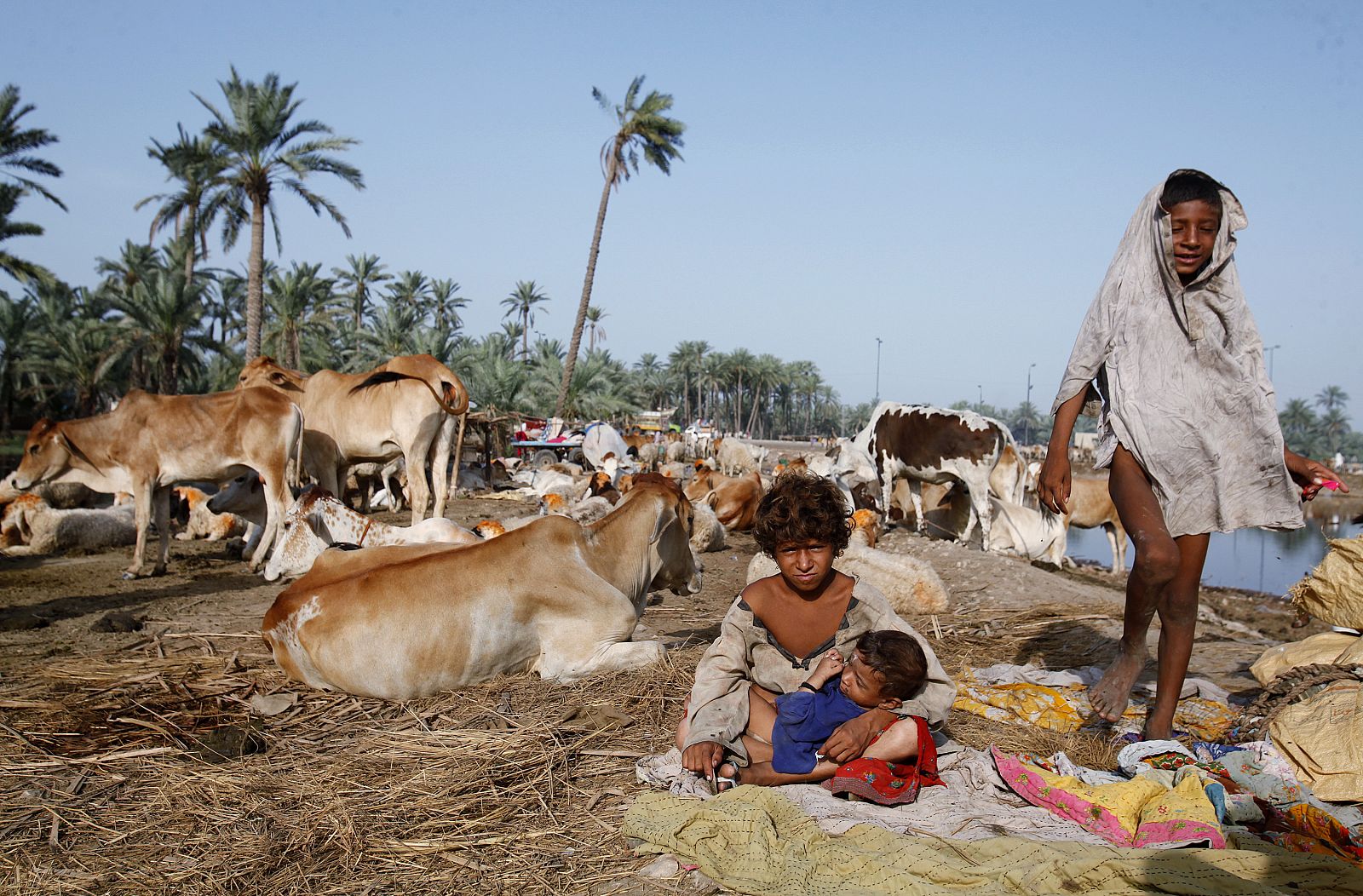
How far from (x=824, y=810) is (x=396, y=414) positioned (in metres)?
10.1

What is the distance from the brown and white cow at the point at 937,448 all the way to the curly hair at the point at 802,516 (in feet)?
37.4

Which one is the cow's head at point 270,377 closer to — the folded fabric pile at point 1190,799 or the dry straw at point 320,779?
the dry straw at point 320,779

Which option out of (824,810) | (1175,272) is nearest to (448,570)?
(824,810)

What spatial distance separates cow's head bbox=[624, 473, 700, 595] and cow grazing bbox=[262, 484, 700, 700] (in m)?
0.40

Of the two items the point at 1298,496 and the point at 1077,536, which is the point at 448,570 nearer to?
the point at 1298,496

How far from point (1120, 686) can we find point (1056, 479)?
36.6 inches

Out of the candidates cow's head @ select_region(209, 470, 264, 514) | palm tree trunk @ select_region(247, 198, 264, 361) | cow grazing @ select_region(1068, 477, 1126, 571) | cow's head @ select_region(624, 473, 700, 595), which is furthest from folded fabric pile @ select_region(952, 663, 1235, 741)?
palm tree trunk @ select_region(247, 198, 264, 361)

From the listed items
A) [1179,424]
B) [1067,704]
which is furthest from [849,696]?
[1179,424]

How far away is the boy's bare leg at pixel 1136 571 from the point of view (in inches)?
152

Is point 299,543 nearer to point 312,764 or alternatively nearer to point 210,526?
point 210,526

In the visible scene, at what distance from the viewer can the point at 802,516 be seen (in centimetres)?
393

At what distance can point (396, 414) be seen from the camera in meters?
12.4

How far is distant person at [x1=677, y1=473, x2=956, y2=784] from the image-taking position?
3676mm

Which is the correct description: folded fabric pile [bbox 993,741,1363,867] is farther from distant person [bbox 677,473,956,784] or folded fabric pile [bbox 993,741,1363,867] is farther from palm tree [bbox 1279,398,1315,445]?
palm tree [bbox 1279,398,1315,445]
